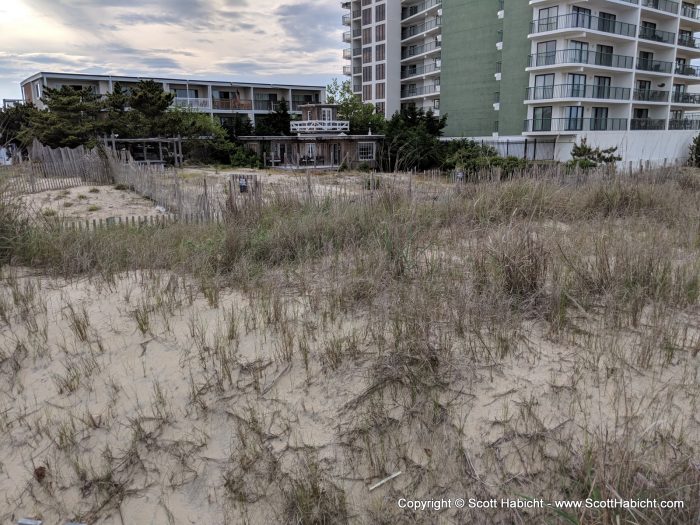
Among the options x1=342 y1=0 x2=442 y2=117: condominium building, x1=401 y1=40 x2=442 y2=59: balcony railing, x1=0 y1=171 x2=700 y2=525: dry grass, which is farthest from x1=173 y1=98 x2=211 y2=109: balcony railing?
x1=0 y1=171 x2=700 y2=525: dry grass

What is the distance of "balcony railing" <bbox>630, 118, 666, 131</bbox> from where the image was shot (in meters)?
38.5

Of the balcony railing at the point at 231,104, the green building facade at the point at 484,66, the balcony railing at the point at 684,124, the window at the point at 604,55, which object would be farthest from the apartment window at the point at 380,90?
the balcony railing at the point at 684,124

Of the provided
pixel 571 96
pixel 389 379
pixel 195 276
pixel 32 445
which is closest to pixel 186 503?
pixel 32 445

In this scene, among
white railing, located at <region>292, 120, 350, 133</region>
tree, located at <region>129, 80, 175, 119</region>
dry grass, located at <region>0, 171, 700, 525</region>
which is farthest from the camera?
white railing, located at <region>292, 120, 350, 133</region>

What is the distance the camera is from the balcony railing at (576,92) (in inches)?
1359

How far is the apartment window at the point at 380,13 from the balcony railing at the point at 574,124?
2583 centimetres

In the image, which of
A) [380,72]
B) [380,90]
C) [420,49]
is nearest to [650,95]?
[420,49]

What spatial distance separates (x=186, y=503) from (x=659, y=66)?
4718 cm

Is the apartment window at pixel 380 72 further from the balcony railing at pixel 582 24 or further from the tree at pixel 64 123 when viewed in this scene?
the tree at pixel 64 123

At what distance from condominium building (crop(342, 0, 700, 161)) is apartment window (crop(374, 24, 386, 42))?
16.6 ft

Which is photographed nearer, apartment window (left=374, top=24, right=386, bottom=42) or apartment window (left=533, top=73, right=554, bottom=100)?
apartment window (left=533, top=73, right=554, bottom=100)

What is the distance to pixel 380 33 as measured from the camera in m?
55.8

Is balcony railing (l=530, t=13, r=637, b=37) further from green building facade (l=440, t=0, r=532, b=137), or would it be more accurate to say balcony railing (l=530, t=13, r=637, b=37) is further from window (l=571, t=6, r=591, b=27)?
green building facade (l=440, t=0, r=532, b=137)

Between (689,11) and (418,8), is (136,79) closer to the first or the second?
(418,8)
